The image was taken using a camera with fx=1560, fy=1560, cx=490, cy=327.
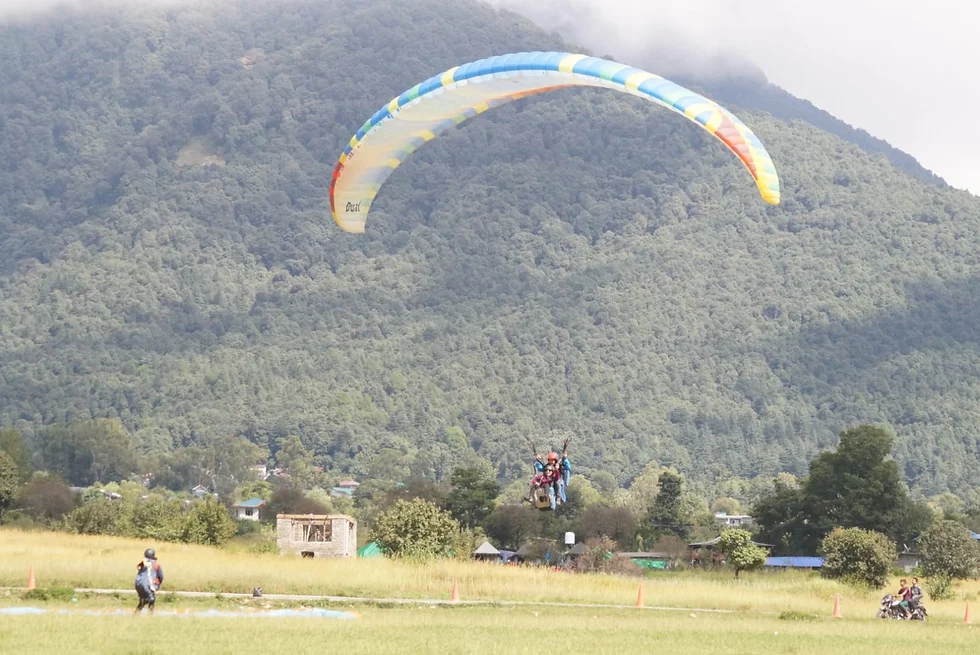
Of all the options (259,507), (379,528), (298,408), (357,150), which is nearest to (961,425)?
(298,408)

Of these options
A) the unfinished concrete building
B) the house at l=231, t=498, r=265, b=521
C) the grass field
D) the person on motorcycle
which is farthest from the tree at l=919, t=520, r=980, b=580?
the house at l=231, t=498, r=265, b=521

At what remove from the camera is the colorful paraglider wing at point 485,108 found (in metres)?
25.2

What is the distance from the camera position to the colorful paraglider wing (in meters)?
25.2

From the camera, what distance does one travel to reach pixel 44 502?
237 ft

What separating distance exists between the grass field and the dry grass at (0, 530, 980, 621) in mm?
45

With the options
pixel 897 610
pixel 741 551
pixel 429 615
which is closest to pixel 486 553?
pixel 741 551

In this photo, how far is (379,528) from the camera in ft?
151

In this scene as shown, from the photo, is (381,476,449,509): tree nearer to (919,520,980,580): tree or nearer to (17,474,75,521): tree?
(17,474,75,521): tree

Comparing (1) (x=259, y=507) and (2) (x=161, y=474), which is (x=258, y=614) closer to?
(1) (x=259, y=507)

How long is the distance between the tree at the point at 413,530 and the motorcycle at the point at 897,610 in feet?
56.5

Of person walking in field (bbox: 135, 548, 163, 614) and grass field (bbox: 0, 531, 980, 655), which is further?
person walking in field (bbox: 135, 548, 163, 614)

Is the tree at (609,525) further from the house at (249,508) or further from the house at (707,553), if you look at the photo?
the house at (249,508)

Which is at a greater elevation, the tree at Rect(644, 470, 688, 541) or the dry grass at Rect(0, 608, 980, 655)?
the tree at Rect(644, 470, 688, 541)

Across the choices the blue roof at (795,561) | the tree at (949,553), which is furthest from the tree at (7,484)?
the tree at (949,553)
